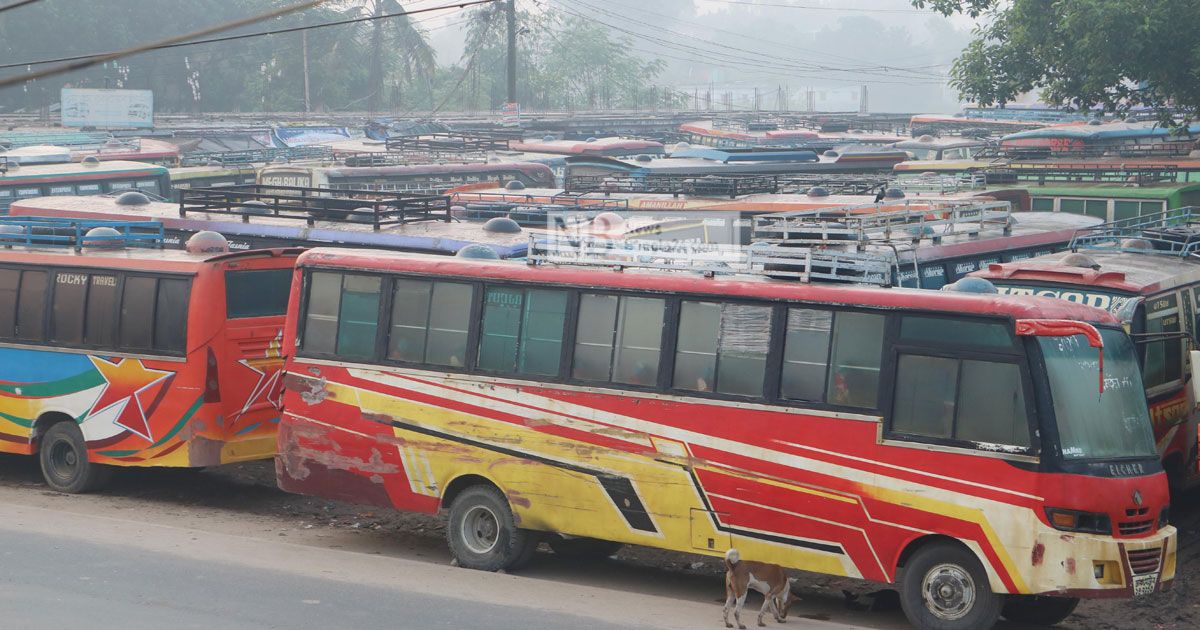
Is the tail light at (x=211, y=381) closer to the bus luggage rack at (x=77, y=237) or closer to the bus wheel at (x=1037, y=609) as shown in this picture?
the bus luggage rack at (x=77, y=237)

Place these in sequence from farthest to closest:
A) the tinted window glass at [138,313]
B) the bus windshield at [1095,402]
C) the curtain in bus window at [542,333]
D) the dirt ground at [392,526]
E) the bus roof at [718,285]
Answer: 1. the tinted window glass at [138,313]
2. the curtain in bus window at [542,333]
3. the dirt ground at [392,526]
4. the bus roof at [718,285]
5. the bus windshield at [1095,402]

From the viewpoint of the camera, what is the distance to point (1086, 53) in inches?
971

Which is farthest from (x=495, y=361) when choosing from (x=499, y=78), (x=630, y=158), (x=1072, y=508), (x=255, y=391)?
(x=499, y=78)

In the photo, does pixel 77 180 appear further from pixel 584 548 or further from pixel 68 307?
pixel 584 548

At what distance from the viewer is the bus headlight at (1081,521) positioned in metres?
8.70

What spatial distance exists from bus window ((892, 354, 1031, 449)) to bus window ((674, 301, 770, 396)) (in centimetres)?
110

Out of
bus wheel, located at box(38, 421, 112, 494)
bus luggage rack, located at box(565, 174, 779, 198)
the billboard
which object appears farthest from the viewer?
the billboard

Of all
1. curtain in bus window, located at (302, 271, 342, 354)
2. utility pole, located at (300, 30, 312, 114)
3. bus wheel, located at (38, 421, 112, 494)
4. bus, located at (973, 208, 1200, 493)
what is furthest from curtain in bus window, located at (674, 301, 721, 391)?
utility pole, located at (300, 30, 312, 114)

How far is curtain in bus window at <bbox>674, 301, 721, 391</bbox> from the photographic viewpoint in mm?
10195

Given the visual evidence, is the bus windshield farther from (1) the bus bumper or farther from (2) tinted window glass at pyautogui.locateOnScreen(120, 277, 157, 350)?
(2) tinted window glass at pyautogui.locateOnScreen(120, 277, 157, 350)

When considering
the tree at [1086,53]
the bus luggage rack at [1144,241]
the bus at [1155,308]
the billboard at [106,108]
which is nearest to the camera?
the bus at [1155,308]

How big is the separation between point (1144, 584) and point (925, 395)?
1840 millimetres

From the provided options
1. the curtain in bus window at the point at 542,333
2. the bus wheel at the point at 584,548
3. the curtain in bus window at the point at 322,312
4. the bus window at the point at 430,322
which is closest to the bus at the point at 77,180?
the curtain in bus window at the point at 322,312

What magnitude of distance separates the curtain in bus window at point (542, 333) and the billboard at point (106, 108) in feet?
152
